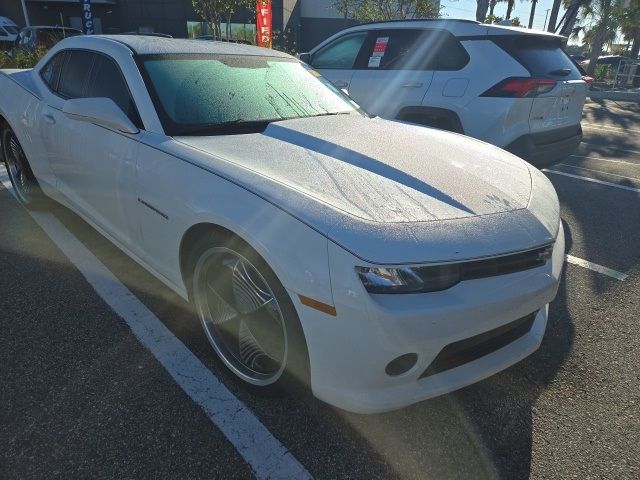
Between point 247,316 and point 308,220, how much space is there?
705 millimetres

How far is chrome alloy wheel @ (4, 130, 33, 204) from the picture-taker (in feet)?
13.7

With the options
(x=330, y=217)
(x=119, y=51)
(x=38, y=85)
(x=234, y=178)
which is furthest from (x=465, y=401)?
(x=38, y=85)

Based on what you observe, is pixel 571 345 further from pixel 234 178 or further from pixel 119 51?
pixel 119 51

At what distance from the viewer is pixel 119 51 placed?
289cm

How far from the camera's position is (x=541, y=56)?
459 centimetres

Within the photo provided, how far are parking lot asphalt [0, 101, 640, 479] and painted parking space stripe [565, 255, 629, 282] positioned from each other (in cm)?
34

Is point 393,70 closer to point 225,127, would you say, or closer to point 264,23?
point 225,127

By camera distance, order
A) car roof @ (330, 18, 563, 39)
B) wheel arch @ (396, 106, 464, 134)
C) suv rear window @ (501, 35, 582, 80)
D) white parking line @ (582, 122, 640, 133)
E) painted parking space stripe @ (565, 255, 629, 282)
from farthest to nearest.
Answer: white parking line @ (582, 122, 640, 133) → wheel arch @ (396, 106, 464, 134) → car roof @ (330, 18, 563, 39) → suv rear window @ (501, 35, 582, 80) → painted parking space stripe @ (565, 255, 629, 282)

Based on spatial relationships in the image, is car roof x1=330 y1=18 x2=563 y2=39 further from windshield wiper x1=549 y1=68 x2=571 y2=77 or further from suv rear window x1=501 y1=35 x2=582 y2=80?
windshield wiper x1=549 y1=68 x2=571 y2=77

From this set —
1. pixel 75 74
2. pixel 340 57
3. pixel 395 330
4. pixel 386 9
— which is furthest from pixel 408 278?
pixel 386 9

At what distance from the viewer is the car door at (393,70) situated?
5.07 meters

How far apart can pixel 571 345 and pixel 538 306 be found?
3.00 ft

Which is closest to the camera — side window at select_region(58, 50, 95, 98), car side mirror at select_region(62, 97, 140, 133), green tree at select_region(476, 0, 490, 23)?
car side mirror at select_region(62, 97, 140, 133)

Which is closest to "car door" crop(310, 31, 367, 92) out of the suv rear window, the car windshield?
the suv rear window
